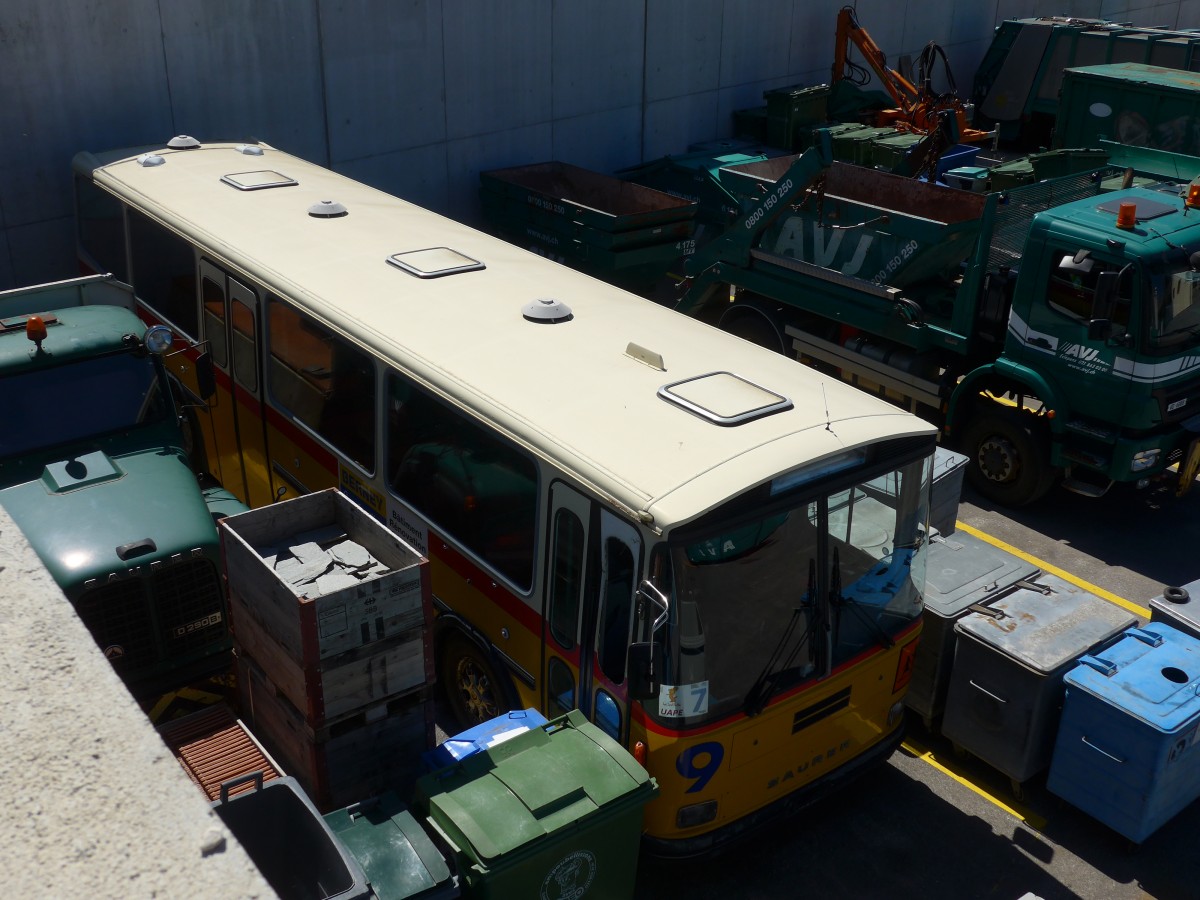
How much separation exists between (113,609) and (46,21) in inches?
291

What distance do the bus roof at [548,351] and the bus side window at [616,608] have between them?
1.01ft

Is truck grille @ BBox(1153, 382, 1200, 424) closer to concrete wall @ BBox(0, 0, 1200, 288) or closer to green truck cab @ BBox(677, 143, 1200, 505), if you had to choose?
green truck cab @ BBox(677, 143, 1200, 505)

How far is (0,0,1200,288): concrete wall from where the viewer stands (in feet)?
37.4

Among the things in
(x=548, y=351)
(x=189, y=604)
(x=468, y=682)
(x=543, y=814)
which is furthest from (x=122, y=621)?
(x=548, y=351)

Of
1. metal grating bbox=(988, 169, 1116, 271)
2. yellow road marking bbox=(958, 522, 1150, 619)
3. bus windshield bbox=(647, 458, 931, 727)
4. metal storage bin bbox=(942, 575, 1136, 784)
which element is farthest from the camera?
metal grating bbox=(988, 169, 1116, 271)

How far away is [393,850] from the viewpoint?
5074 millimetres

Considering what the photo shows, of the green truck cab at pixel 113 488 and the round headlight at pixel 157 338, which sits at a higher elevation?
the round headlight at pixel 157 338

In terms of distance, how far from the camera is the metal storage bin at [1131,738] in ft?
20.7

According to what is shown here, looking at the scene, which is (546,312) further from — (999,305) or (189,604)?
(999,305)

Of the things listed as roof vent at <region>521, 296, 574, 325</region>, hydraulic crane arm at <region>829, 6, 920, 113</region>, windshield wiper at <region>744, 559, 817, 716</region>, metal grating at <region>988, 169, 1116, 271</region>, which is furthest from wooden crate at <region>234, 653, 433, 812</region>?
hydraulic crane arm at <region>829, 6, 920, 113</region>

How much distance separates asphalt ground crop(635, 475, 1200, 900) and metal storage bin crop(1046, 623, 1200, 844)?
255 mm

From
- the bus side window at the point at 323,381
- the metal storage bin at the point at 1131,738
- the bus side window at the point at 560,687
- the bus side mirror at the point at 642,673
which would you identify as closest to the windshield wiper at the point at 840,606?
the bus side mirror at the point at 642,673

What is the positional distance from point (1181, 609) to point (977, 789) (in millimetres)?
1697

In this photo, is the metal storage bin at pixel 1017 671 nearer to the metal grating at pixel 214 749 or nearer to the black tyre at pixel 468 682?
the black tyre at pixel 468 682
